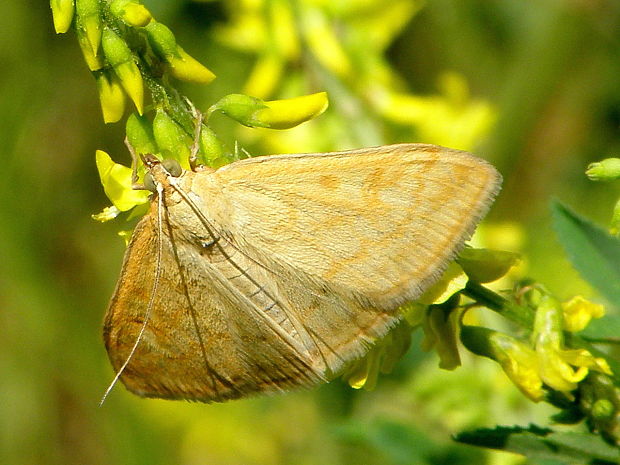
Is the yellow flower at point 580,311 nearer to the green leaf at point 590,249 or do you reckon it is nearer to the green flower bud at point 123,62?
the green leaf at point 590,249

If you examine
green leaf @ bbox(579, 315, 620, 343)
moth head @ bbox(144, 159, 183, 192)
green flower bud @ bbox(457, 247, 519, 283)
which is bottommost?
green leaf @ bbox(579, 315, 620, 343)

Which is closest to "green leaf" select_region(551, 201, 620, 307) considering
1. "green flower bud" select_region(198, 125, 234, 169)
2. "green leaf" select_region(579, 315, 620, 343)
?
"green leaf" select_region(579, 315, 620, 343)

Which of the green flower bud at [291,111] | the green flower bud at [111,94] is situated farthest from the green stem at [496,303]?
the green flower bud at [111,94]

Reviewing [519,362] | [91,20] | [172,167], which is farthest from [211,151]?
[519,362]

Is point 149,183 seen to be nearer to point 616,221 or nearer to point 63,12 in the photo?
point 63,12

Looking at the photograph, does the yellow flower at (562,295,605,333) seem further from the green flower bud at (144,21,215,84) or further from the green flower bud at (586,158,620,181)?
the green flower bud at (144,21,215,84)

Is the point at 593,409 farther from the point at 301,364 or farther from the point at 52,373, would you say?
the point at 52,373

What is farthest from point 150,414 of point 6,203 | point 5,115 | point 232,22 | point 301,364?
A: point 301,364
